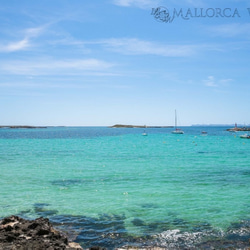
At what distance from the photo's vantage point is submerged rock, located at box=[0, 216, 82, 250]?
9727mm

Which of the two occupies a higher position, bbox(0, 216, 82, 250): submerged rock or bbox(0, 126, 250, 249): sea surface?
bbox(0, 216, 82, 250): submerged rock

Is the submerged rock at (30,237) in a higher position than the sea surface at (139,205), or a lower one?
higher

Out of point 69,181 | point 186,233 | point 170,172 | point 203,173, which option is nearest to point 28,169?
point 69,181

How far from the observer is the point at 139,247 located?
11.8 meters

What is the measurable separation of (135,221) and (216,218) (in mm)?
4494

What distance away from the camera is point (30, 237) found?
35.2 ft

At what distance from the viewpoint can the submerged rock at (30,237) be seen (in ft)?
31.9

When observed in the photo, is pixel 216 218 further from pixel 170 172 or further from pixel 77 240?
pixel 170 172

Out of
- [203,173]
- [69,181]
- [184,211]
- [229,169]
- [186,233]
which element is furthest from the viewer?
[229,169]

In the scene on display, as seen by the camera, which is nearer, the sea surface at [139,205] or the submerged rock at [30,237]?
the submerged rock at [30,237]

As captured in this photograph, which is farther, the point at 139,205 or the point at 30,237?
the point at 139,205

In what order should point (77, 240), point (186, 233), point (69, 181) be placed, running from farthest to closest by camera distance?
point (69, 181), point (186, 233), point (77, 240)

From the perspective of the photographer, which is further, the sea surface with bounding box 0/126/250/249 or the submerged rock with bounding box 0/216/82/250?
the sea surface with bounding box 0/126/250/249

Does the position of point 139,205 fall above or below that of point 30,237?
below
